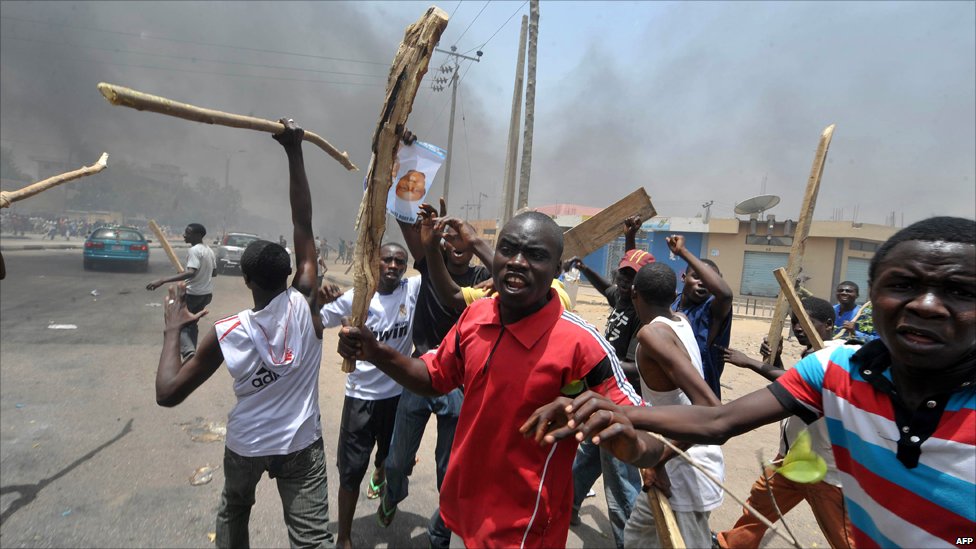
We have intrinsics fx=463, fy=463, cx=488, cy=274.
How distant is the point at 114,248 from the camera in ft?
52.0

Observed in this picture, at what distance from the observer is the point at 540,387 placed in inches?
63.6

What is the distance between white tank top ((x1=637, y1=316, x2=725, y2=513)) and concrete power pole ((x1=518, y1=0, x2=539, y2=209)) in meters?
9.04

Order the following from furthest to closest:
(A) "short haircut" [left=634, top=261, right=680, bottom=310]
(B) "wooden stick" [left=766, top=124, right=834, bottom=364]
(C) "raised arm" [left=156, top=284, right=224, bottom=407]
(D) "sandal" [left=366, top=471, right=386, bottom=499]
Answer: (D) "sandal" [left=366, top=471, right=386, bottom=499]
(B) "wooden stick" [left=766, top=124, right=834, bottom=364]
(A) "short haircut" [left=634, top=261, right=680, bottom=310]
(C) "raised arm" [left=156, top=284, right=224, bottom=407]

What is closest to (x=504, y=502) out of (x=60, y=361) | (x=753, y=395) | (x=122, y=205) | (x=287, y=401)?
(x=753, y=395)

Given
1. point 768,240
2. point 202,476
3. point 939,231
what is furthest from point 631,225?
point 768,240

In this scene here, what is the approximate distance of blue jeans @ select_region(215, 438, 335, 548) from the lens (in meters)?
2.24

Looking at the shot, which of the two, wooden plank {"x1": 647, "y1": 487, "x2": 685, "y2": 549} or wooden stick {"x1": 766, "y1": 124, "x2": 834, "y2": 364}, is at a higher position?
wooden stick {"x1": 766, "y1": 124, "x2": 834, "y2": 364}

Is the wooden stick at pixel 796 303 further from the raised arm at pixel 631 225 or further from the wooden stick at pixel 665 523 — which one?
the wooden stick at pixel 665 523

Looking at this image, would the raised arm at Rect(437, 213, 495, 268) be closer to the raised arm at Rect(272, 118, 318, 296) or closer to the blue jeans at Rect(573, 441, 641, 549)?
the raised arm at Rect(272, 118, 318, 296)

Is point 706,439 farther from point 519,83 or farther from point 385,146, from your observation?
point 519,83

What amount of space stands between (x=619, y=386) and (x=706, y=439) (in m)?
0.32

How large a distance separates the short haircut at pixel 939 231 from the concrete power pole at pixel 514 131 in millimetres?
10987

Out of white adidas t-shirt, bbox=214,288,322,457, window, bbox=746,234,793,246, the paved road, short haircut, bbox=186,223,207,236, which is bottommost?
the paved road

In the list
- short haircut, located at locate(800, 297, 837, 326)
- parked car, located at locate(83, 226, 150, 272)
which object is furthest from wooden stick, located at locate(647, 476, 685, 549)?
parked car, located at locate(83, 226, 150, 272)
